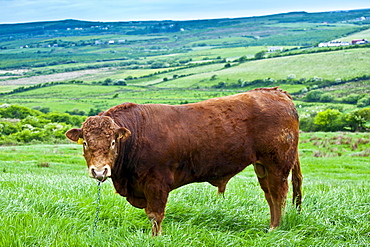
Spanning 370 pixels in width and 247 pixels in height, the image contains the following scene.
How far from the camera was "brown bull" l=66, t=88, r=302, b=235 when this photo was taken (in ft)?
21.2

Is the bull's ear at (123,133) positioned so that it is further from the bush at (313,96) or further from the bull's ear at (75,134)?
the bush at (313,96)

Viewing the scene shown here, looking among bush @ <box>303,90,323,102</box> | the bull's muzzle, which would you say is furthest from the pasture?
bush @ <box>303,90,323,102</box>

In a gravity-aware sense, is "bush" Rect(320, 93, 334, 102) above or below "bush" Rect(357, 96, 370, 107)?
below

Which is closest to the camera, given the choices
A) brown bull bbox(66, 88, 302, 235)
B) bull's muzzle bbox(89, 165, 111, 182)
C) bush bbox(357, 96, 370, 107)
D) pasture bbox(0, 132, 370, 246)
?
pasture bbox(0, 132, 370, 246)

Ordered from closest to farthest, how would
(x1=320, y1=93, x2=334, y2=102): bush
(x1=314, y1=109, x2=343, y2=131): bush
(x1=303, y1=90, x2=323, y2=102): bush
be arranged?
(x1=314, y1=109, x2=343, y2=131): bush, (x1=320, y1=93, x2=334, y2=102): bush, (x1=303, y1=90, x2=323, y2=102): bush

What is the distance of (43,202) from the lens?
720cm

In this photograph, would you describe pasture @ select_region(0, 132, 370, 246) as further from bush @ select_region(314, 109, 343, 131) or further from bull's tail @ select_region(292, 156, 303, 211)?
bush @ select_region(314, 109, 343, 131)

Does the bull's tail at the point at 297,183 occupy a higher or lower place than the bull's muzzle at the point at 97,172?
lower

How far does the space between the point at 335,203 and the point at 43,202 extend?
5.52m

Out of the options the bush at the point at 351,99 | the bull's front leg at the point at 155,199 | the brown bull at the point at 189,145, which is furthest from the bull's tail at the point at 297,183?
the bush at the point at 351,99

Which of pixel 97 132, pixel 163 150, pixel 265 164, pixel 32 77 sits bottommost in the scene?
pixel 32 77

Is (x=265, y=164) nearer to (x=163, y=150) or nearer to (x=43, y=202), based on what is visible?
(x=163, y=150)

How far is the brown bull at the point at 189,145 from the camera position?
6447 mm

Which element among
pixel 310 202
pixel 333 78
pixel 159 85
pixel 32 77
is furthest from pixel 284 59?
pixel 310 202
